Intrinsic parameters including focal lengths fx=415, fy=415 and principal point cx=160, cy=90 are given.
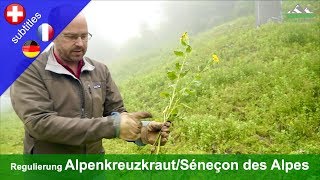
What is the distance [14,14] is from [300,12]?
681cm

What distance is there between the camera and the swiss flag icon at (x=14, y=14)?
4.29 metres

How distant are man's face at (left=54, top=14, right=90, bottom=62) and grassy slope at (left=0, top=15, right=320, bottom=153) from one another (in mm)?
2520

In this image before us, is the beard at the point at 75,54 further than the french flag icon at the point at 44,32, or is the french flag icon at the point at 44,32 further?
the french flag icon at the point at 44,32

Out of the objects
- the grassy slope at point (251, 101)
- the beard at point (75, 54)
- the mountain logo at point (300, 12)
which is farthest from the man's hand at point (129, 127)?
the mountain logo at point (300, 12)

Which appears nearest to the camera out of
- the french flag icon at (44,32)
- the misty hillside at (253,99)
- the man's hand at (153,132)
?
the man's hand at (153,132)

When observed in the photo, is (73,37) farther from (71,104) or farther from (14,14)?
(14,14)

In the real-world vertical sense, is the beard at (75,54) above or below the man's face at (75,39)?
below

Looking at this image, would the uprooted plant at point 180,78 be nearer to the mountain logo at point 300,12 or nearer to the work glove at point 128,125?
the work glove at point 128,125

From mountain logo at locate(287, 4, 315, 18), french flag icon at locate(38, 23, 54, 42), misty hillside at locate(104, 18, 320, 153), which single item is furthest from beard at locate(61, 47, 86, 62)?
mountain logo at locate(287, 4, 315, 18)

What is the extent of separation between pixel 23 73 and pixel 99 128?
0.68 m

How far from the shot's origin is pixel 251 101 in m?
7.99

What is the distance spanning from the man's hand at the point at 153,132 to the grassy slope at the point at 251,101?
236 centimetres

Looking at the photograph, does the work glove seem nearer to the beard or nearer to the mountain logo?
the beard

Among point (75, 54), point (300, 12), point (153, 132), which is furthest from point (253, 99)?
point (75, 54)
